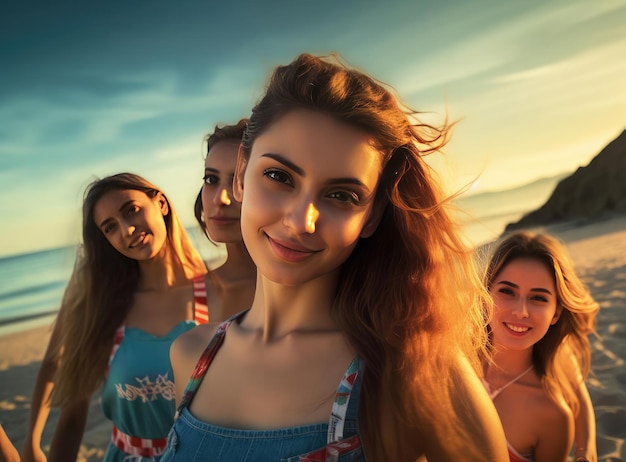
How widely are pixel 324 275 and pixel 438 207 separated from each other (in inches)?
14.1

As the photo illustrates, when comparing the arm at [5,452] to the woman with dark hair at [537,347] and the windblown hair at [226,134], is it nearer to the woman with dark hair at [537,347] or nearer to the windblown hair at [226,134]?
the windblown hair at [226,134]

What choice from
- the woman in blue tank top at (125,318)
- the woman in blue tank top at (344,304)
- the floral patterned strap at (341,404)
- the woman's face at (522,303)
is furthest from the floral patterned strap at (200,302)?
the floral patterned strap at (341,404)

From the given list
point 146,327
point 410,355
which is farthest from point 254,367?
point 146,327

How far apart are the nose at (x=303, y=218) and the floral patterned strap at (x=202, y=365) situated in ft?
1.79

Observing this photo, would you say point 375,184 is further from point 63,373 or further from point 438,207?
point 63,373

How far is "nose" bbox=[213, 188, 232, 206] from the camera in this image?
274 cm

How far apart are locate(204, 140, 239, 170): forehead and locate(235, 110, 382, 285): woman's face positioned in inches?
49.2

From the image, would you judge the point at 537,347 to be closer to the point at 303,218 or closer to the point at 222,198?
the point at 222,198

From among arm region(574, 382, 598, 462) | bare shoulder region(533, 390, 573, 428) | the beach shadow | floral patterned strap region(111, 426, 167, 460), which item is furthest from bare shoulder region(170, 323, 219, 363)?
the beach shadow

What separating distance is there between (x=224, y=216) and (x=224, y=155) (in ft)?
0.95

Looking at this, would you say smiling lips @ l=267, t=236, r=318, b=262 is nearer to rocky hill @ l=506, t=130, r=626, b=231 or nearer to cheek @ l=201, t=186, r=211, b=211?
cheek @ l=201, t=186, r=211, b=211

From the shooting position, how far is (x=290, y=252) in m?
1.44

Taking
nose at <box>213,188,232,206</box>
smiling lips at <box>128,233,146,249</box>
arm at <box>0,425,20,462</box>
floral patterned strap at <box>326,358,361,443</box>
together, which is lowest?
arm at <box>0,425,20,462</box>

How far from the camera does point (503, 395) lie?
264cm
